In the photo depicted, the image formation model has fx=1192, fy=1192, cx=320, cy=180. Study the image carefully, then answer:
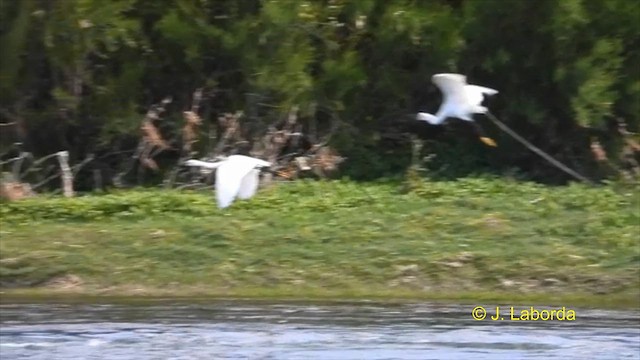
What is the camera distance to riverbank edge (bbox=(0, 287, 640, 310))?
Answer: 10062 millimetres

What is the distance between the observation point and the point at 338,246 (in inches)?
440

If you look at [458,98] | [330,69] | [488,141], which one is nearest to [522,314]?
[458,98]

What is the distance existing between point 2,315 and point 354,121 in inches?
250

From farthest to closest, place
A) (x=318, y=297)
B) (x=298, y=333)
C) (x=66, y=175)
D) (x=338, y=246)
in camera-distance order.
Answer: (x=66, y=175)
(x=338, y=246)
(x=318, y=297)
(x=298, y=333)

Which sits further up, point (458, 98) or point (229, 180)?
point (458, 98)

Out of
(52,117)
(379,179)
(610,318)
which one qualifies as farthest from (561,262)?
(52,117)

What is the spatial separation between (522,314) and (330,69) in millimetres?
5509

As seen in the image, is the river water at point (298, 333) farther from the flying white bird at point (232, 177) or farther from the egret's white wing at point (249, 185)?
the egret's white wing at point (249, 185)

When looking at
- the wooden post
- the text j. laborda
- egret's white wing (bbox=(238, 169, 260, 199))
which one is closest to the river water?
the text j. laborda

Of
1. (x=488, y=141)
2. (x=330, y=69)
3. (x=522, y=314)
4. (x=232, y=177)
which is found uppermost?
(x=330, y=69)

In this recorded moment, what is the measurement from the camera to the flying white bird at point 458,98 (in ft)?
43.0

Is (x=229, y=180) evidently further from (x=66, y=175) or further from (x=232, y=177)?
(x=66, y=175)

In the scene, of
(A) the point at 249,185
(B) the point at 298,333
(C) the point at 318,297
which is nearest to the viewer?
(B) the point at 298,333

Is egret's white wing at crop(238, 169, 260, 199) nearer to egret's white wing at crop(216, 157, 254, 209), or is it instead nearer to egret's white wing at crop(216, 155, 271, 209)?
egret's white wing at crop(216, 155, 271, 209)
